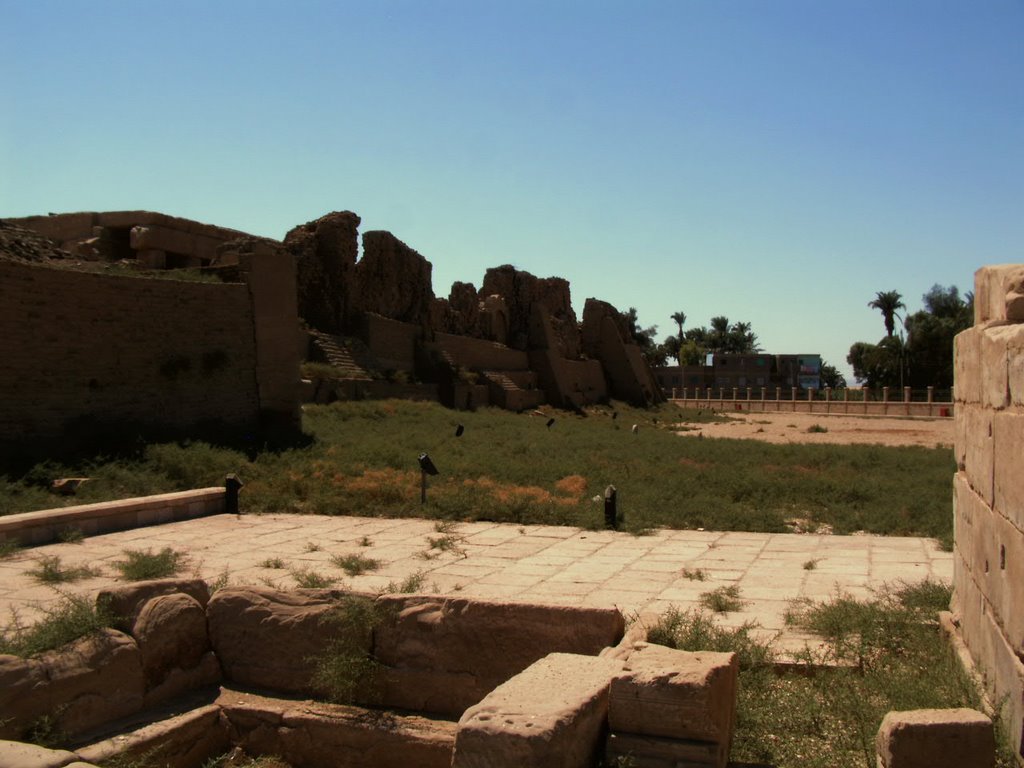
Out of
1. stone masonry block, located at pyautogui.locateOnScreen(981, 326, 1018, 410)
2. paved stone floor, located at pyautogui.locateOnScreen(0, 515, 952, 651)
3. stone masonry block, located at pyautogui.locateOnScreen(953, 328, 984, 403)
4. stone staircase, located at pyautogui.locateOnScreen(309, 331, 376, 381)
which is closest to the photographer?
stone masonry block, located at pyautogui.locateOnScreen(981, 326, 1018, 410)

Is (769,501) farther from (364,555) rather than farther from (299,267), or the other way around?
(299,267)

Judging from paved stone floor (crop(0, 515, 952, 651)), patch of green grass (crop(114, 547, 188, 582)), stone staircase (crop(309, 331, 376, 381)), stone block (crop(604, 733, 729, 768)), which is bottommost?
paved stone floor (crop(0, 515, 952, 651))

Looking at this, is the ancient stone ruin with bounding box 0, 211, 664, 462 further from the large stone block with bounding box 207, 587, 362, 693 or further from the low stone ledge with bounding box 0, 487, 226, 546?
the large stone block with bounding box 207, 587, 362, 693

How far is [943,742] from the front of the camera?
3.25 meters

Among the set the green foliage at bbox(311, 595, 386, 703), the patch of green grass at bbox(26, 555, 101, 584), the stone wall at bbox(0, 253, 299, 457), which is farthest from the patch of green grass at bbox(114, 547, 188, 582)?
the stone wall at bbox(0, 253, 299, 457)

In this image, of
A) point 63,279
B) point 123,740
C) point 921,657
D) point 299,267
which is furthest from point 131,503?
point 299,267

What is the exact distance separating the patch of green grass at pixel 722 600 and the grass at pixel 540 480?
334 cm

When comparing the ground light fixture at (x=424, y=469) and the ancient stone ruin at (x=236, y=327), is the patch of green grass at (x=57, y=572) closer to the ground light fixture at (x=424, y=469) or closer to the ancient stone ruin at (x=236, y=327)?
the ground light fixture at (x=424, y=469)

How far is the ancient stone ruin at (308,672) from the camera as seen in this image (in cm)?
423

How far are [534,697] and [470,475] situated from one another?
998cm

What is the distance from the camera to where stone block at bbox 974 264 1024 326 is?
3842mm

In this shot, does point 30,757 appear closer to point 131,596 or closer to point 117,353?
point 131,596

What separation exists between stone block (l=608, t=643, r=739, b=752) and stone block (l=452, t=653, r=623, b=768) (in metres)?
0.10

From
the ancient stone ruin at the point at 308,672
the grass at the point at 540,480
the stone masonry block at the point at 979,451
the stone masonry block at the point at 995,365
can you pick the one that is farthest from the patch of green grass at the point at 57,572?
the stone masonry block at the point at 995,365
